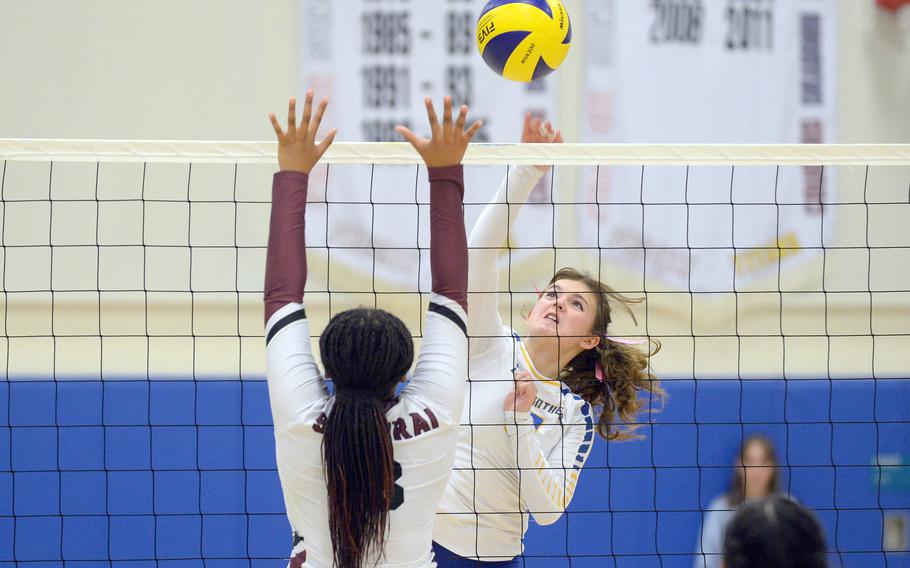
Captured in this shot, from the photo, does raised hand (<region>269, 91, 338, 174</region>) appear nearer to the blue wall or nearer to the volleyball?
the volleyball

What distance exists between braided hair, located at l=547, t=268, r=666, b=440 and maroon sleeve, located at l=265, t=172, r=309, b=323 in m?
1.30

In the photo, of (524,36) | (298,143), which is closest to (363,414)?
(298,143)

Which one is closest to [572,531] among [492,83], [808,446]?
[808,446]

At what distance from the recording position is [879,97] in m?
6.41

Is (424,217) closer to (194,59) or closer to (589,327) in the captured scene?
(194,59)

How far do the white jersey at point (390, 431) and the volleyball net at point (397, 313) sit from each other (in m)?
3.51

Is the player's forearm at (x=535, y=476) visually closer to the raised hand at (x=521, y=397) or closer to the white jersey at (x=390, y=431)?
the raised hand at (x=521, y=397)

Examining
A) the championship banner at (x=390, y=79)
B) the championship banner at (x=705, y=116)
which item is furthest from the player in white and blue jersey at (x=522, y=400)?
the championship banner at (x=705, y=116)

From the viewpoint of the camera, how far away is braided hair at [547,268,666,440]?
3.34 metres

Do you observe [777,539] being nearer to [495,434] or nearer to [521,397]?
[521,397]

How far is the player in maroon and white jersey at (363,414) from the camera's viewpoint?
2.04m

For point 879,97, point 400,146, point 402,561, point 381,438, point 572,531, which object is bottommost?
point 572,531

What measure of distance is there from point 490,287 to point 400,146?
50 cm

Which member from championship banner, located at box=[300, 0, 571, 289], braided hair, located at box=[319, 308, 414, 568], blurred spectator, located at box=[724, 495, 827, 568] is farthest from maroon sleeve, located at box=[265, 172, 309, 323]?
championship banner, located at box=[300, 0, 571, 289]
